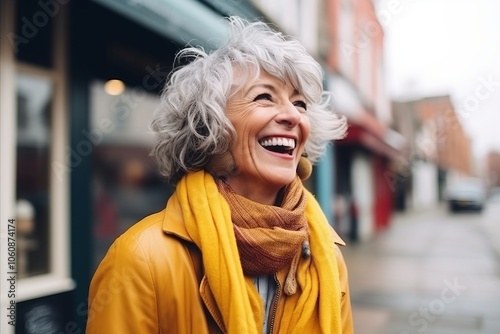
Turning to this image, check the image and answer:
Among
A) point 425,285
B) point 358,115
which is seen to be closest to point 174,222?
point 425,285

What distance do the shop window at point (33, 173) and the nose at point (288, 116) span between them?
320 centimetres

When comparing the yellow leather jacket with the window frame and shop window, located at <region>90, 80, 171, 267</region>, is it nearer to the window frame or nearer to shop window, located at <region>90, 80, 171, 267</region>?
the window frame

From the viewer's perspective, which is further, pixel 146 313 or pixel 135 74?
pixel 135 74

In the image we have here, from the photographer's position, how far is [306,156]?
6.88ft

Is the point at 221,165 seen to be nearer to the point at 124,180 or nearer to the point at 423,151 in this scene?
the point at 124,180

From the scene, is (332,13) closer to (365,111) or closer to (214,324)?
(365,111)

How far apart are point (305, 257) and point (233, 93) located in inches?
26.2

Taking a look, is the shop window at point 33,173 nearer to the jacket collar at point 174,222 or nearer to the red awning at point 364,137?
the jacket collar at point 174,222

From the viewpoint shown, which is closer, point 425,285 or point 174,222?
point 174,222

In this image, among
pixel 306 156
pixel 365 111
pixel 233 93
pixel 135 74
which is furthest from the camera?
pixel 365 111

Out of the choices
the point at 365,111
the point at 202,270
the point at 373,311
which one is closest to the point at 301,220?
the point at 202,270

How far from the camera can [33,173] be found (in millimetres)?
4352

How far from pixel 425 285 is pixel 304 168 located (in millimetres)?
6921

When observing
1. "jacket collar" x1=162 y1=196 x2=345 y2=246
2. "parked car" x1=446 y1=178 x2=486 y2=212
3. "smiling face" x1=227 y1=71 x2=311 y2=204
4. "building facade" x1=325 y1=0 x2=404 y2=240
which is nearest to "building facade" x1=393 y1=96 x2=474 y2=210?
"parked car" x1=446 y1=178 x2=486 y2=212
